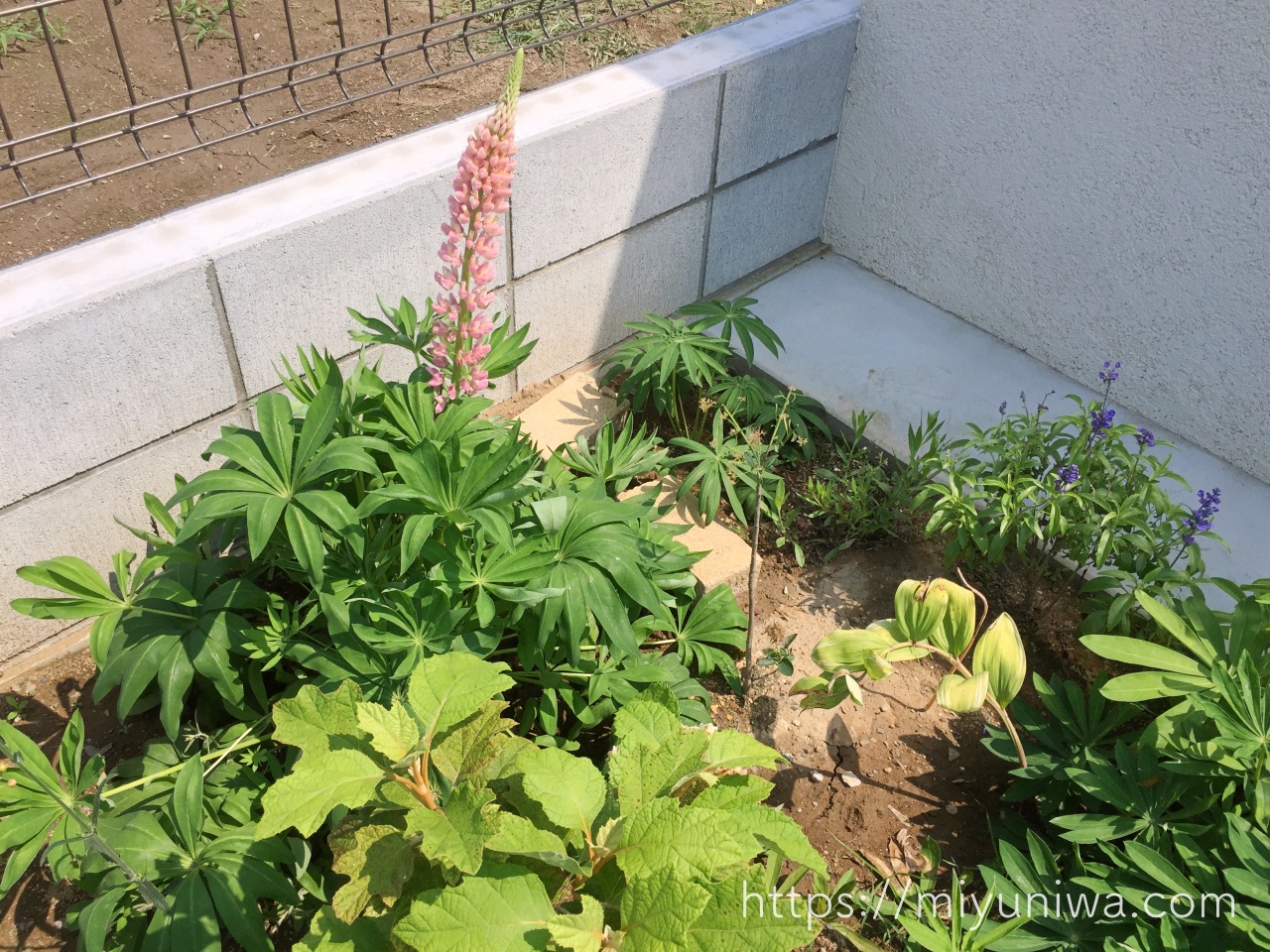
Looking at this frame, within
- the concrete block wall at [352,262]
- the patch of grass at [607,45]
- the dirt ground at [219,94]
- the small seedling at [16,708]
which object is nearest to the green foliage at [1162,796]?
the concrete block wall at [352,262]

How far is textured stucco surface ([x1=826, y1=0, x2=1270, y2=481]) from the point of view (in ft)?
11.6

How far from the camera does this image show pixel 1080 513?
10.5 ft

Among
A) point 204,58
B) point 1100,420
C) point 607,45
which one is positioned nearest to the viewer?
point 1100,420

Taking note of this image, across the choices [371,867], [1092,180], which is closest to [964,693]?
[371,867]

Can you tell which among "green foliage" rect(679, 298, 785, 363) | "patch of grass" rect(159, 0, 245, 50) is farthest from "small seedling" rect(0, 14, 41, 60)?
"green foliage" rect(679, 298, 785, 363)

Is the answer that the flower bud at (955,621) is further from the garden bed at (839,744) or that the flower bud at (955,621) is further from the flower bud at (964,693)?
the garden bed at (839,744)

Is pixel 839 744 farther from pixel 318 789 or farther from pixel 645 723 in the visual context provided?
pixel 318 789

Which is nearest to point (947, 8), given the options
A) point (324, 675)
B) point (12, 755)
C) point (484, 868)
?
point (324, 675)

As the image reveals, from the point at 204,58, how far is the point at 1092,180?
3577 mm

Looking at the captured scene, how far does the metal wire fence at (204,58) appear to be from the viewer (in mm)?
3773

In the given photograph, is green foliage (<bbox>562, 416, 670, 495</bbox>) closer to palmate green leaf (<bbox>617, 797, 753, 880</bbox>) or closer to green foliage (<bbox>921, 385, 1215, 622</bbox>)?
green foliage (<bbox>921, 385, 1215, 622</bbox>)

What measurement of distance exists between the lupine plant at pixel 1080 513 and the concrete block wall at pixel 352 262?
4.70ft

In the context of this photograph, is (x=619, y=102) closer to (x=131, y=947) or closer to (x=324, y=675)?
(x=324, y=675)

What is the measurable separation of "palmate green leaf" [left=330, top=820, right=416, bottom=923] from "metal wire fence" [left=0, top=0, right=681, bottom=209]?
8.09 feet
